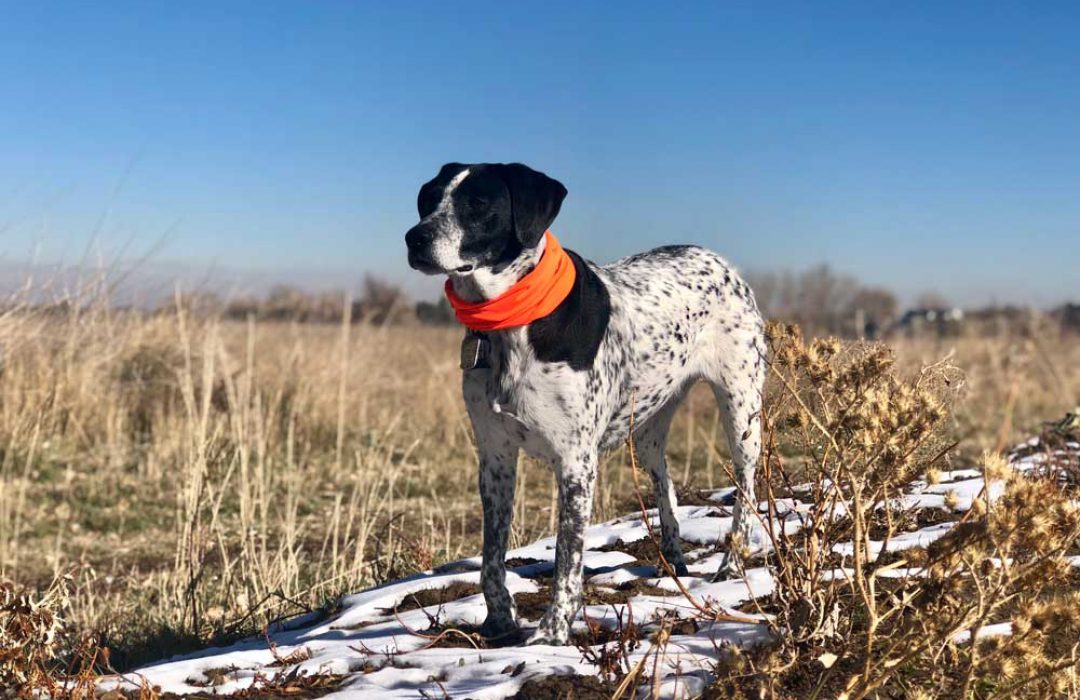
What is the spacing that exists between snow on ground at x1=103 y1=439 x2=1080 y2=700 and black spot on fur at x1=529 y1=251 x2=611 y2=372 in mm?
757

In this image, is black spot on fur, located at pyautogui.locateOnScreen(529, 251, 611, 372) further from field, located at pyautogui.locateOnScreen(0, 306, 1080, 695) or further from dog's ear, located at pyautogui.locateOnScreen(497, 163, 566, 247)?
field, located at pyautogui.locateOnScreen(0, 306, 1080, 695)

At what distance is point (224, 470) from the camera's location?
932 centimetres

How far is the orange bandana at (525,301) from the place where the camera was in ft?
12.4

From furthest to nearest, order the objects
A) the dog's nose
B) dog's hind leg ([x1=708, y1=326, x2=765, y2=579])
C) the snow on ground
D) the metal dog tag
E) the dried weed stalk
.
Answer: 1. dog's hind leg ([x1=708, y1=326, x2=765, y2=579])
2. the metal dog tag
3. the dog's nose
4. the snow on ground
5. the dried weed stalk

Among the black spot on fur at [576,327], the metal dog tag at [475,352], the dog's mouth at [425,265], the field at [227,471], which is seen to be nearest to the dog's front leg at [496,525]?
the metal dog tag at [475,352]

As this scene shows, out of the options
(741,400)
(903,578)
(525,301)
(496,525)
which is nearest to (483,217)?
(525,301)

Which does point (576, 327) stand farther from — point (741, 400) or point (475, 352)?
point (741, 400)

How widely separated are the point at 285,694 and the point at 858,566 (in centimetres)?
192

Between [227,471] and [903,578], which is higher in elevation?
[903,578]

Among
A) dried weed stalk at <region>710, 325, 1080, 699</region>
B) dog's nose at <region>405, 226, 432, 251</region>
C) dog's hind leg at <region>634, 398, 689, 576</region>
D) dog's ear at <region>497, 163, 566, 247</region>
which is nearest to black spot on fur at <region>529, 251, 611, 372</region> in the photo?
dog's ear at <region>497, 163, 566, 247</region>

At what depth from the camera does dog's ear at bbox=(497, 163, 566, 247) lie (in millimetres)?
3775

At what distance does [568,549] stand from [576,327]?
811mm

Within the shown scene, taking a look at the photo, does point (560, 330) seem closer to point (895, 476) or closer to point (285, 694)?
point (895, 476)

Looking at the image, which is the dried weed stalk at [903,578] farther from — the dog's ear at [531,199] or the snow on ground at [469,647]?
the dog's ear at [531,199]
